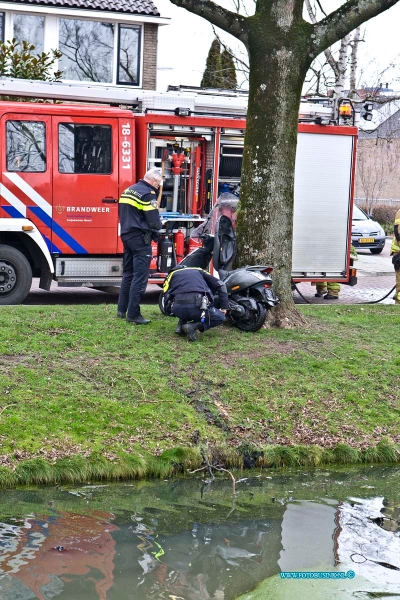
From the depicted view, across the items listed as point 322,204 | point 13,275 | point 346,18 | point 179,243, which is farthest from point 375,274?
point 346,18

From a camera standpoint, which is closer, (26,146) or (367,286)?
(26,146)

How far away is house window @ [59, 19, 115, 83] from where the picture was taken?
2730cm

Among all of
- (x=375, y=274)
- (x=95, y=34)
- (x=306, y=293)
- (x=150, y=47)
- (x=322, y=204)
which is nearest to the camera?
(x=322, y=204)

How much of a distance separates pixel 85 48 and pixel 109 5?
1.53 metres

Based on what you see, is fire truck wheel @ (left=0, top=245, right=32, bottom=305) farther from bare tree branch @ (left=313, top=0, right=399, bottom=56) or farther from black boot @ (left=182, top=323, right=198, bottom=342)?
bare tree branch @ (left=313, top=0, right=399, bottom=56)

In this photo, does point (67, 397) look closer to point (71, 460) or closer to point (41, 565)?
point (71, 460)

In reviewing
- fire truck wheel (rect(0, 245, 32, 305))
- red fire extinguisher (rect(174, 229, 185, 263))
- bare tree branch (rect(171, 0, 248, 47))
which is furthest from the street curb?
bare tree branch (rect(171, 0, 248, 47))

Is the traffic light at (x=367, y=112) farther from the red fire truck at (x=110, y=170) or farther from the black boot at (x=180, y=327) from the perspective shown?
the black boot at (x=180, y=327)

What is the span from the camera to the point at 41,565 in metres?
5.00

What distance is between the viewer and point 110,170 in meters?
12.2

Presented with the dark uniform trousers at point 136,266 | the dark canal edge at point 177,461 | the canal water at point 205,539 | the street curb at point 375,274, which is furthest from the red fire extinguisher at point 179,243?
the street curb at point 375,274

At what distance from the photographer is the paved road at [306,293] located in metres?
13.8

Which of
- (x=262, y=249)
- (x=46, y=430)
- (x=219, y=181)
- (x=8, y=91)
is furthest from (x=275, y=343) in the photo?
(x=8, y=91)

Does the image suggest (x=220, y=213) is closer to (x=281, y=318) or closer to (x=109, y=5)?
(x=281, y=318)
